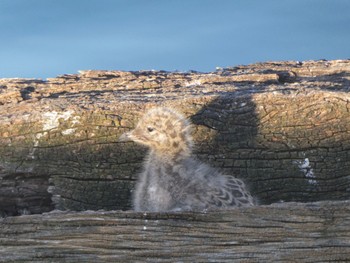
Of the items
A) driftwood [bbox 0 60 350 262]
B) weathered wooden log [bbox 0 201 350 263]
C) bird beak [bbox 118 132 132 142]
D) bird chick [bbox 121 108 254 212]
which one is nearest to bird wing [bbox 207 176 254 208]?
bird chick [bbox 121 108 254 212]

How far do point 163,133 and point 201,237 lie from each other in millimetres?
1715

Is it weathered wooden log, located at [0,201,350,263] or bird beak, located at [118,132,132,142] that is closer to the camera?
weathered wooden log, located at [0,201,350,263]

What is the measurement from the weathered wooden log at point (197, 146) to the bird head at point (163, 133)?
11cm

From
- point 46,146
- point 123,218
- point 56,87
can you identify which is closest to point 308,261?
point 123,218

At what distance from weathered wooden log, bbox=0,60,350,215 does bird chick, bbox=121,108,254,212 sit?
123 millimetres

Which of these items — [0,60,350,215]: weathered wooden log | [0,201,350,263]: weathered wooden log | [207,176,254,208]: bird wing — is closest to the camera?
[0,201,350,263]: weathered wooden log

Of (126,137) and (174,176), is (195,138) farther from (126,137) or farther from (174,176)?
(126,137)

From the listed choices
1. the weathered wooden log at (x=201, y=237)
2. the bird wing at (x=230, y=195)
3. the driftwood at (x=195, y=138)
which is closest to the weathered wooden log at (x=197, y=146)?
the driftwood at (x=195, y=138)

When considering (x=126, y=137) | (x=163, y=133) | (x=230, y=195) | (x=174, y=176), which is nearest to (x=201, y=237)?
(x=230, y=195)

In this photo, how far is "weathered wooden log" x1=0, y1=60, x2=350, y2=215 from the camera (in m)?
5.47

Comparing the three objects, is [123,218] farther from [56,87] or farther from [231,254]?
[56,87]

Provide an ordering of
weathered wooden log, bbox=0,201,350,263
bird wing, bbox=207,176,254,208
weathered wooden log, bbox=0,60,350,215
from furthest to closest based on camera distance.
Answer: weathered wooden log, bbox=0,60,350,215, bird wing, bbox=207,176,254,208, weathered wooden log, bbox=0,201,350,263

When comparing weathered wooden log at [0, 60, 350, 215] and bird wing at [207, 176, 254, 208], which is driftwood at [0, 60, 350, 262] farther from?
bird wing at [207, 176, 254, 208]

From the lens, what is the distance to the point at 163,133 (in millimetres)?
5766
